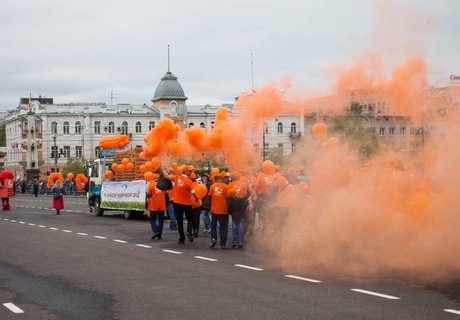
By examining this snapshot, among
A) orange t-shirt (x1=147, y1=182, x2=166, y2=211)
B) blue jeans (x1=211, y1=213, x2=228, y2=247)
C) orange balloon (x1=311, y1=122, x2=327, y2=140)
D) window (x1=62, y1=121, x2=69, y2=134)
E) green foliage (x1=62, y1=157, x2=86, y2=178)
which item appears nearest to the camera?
orange balloon (x1=311, y1=122, x2=327, y2=140)

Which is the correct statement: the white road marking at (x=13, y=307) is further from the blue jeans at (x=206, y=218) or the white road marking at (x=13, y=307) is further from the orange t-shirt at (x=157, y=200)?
the blue jeans at (x=206, y=218)

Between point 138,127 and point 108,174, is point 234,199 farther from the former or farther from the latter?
point 138,127

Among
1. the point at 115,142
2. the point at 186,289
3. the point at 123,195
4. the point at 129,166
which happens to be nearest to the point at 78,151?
the point at 115,142

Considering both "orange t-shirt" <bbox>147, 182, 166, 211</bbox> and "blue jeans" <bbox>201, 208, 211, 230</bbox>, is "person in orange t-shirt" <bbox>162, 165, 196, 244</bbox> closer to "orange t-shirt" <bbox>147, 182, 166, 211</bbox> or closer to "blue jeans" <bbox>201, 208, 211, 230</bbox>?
"orange t-shirt" <bbox>147, 182, 166, 211</bbox>

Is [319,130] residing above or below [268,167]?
above

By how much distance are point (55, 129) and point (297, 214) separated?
78.9 metres

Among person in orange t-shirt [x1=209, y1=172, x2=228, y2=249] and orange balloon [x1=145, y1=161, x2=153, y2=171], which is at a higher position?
orange balloon [x1=145, y1=161, x2=153, y2=171]

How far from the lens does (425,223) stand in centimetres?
1145

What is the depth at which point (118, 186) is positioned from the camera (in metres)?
26.8

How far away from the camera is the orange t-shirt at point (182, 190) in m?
16.2

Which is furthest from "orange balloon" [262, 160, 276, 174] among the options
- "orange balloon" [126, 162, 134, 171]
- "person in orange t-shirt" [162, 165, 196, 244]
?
"orange balloon" [126, 162, 134, 171]

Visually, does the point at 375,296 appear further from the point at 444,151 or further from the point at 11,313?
the point at 11,313

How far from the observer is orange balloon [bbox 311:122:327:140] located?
15.0 m

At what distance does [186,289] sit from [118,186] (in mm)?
17377
